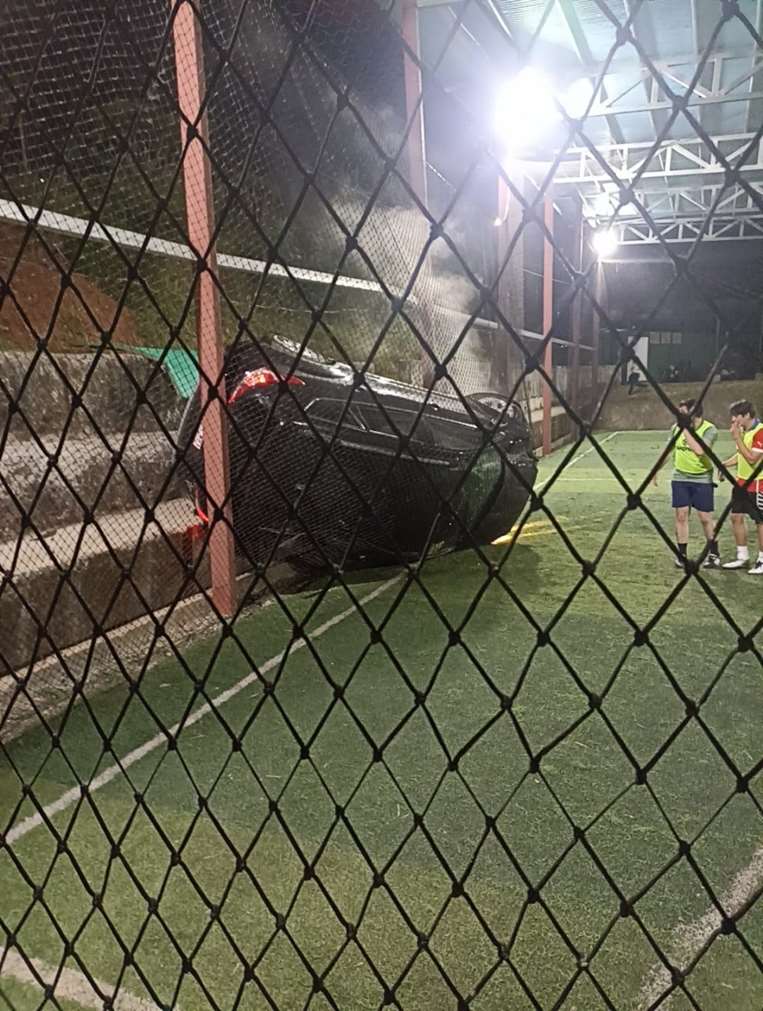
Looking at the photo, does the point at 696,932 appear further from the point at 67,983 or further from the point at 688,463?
the point at 688,463

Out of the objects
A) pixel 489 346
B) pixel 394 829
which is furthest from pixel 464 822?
pixel 489 346

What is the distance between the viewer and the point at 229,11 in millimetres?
2793

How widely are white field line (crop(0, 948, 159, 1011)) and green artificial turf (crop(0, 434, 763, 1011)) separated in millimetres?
26

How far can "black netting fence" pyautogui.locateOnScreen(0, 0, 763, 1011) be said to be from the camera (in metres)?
1.16

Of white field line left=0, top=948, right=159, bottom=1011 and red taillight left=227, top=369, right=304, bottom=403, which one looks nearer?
white field line left=0, top=948, right=159, bottom=1011

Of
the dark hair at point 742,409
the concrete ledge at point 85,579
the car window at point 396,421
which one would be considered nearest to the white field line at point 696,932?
the concrete ledge at point 85,579

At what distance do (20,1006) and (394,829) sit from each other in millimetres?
828

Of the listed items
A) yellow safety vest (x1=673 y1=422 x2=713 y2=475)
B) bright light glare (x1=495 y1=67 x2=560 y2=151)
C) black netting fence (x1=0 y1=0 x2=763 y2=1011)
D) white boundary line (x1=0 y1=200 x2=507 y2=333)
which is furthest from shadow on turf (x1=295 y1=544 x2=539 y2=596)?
bright light glare (x1=495 y1=67 x2=560 y2=151)

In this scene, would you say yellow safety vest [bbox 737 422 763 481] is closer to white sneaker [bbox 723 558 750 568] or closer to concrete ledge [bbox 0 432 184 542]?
white sneaker [bbox 723 558 750 568]

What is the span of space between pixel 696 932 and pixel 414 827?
77cm

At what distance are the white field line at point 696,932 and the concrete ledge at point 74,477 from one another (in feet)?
6.05

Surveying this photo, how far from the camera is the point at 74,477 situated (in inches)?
119

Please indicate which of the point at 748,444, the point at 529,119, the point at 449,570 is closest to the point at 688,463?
A: the point at 748,444

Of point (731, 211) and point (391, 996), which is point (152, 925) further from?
point (731, 211)
